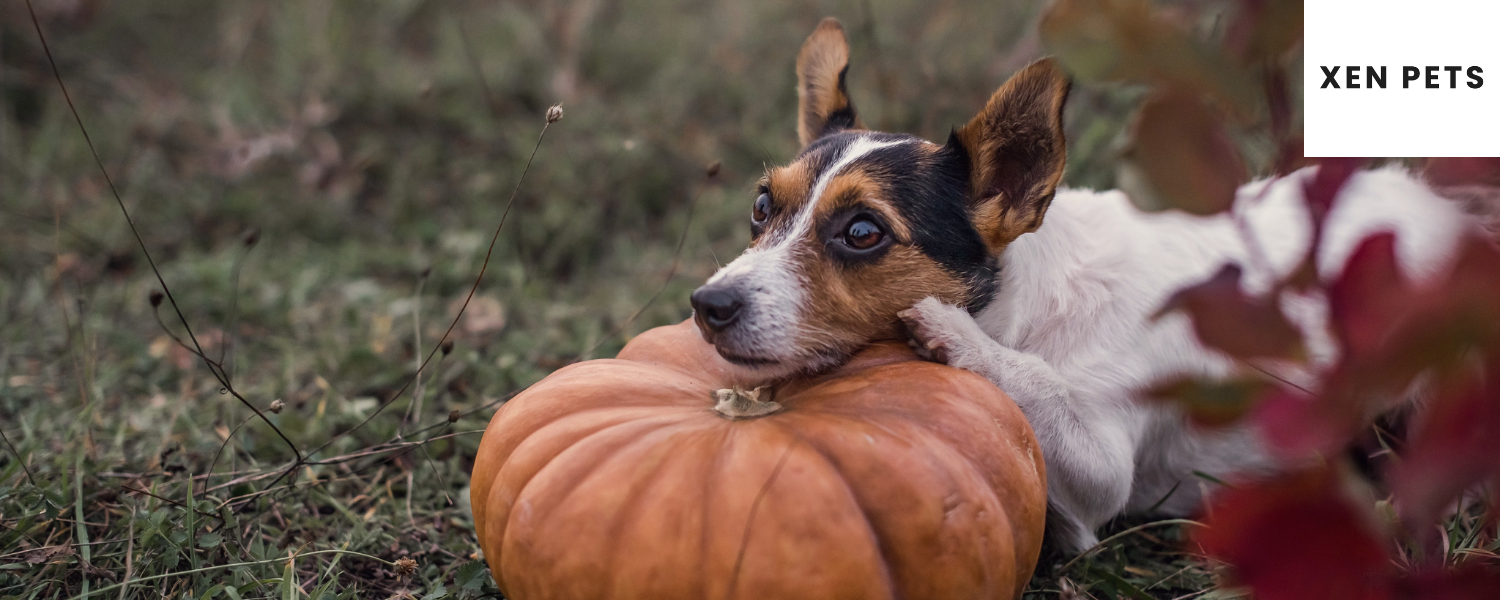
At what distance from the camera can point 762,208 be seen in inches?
111

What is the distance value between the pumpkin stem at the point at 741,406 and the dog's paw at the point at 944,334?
0.45 metres

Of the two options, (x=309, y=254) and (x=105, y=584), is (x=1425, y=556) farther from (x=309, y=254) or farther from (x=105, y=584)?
(x=309, y=254)

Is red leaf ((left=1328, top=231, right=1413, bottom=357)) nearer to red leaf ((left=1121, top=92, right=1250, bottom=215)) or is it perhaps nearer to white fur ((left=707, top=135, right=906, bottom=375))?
red leaf ((left=1121, top=92, right=1250, bottom=215))

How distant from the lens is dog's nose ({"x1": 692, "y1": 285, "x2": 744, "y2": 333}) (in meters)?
2.27

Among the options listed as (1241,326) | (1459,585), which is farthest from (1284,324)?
(1459,585)

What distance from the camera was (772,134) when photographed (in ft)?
18.0

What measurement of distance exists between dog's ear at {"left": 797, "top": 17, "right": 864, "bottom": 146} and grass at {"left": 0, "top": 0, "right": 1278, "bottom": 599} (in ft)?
1.86

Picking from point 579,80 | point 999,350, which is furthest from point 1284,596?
Answer: point 579,80

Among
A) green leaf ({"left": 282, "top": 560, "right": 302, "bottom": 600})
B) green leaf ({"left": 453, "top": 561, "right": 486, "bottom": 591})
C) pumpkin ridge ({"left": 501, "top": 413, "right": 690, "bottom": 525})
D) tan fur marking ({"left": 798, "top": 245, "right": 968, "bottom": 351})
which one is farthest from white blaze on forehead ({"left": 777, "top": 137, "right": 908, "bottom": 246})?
green leaf ({"left": 282, "top": 560, "right": 302, "bottom": 600})

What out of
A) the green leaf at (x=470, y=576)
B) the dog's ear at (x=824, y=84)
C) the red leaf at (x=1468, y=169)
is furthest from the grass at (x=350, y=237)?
the red leaf at (x=1468, y=169)

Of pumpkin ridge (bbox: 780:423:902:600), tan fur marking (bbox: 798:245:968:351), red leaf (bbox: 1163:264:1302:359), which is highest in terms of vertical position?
red leaf (bbox: 1163:264:1302:359)

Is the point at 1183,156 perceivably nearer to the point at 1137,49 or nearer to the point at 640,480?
the point at 1137,49

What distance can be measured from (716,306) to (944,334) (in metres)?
0.54

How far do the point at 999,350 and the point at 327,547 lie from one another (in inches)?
68.1
